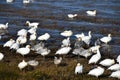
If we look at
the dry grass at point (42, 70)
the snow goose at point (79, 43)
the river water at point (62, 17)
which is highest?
the dry grass at point (42, 70)

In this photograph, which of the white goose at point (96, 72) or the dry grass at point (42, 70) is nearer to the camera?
the dry grass at point (42, 70)

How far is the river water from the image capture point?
102ft

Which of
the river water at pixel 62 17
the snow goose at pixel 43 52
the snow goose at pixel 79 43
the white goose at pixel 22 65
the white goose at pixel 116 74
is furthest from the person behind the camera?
the river water at pixel 62 17

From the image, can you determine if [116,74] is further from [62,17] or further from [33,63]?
[62,17]

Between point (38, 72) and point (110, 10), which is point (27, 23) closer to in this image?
point (110, 10)

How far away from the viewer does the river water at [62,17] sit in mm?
31197

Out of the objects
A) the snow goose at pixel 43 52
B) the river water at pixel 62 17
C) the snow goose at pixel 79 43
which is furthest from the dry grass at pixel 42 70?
the river water at pixel 62 17

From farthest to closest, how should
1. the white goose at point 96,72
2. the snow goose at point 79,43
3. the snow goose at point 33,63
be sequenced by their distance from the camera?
the snow goose at point 79,43 < the snow goose at point 33,63 < the white goose at point 96,72

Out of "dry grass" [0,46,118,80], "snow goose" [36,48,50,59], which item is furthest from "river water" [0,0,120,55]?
"dry grass" [0,46,118,80]

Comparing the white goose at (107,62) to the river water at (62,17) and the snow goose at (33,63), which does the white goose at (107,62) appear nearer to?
the snow goose at (33,63)

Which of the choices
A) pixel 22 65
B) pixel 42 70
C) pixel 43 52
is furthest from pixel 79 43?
pixel 22 65

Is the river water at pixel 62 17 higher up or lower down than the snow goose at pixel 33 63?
lower down

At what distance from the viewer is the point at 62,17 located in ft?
126

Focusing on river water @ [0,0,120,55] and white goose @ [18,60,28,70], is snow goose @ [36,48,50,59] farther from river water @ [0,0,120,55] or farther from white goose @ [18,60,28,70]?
river water @ [0,0,120,55]
